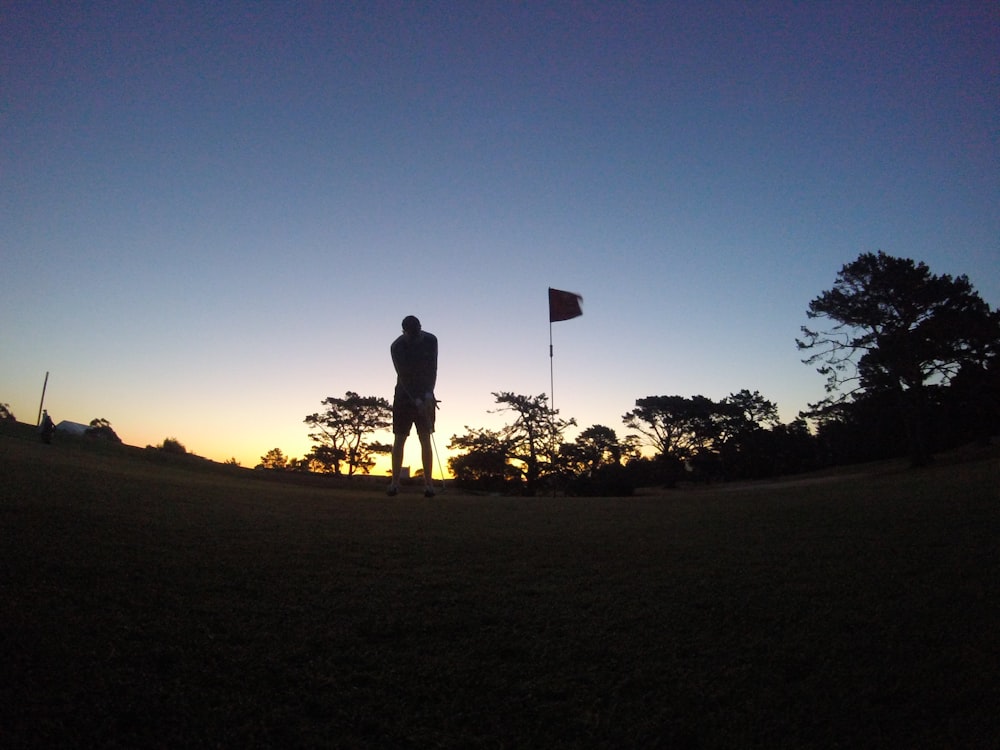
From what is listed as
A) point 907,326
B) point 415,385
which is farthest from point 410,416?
point 907,326

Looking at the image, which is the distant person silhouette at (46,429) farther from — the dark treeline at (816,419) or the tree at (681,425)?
the tree at (681,425)

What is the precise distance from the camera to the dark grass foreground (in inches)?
92.0

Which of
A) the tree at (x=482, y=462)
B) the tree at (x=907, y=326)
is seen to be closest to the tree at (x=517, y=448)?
the tree at (x=482, y=462)

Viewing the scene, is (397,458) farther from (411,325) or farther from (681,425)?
(681,425)

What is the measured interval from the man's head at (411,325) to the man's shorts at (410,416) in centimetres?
107

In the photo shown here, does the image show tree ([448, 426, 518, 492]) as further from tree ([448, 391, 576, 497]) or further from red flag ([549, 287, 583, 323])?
red flag ([549, 287, 583, 323])

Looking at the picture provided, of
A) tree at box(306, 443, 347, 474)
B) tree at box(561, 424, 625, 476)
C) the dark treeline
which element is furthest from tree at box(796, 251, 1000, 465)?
tree at box(306, 443, 347, 474)

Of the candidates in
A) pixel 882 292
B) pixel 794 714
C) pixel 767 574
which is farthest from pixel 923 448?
pixel 794 714

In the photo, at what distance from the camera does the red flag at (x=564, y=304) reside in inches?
573

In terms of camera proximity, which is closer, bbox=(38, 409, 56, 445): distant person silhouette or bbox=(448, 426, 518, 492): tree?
bbox=(38, 409, 56, 445): distant person silhouette

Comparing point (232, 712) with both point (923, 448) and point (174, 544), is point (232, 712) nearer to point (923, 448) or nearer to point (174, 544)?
point (174, 544)

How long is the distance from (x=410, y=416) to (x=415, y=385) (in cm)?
52

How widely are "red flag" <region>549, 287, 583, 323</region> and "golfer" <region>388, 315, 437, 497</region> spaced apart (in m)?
4.95

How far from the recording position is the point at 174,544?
4109mm
